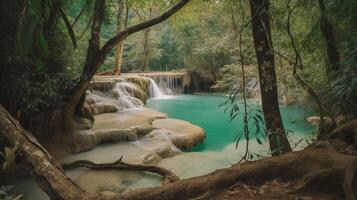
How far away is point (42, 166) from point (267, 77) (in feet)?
8.93

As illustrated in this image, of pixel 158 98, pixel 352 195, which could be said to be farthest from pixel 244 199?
pixel 158 98

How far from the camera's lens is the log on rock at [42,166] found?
9.85 ft

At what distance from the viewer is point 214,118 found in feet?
40.8

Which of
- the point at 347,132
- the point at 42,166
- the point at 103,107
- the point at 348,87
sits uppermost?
the point at 348,87

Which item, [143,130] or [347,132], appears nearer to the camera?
[347,132]

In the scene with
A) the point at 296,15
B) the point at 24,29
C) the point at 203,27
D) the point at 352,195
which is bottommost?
the point at 352,195

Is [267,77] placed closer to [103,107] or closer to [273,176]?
[273,176]

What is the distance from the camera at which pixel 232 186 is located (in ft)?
8.12

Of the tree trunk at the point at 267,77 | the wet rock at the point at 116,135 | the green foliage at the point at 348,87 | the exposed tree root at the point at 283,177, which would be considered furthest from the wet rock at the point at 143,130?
the green foliage at the point at 348,87

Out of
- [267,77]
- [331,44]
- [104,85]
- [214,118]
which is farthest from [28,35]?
[214,118]

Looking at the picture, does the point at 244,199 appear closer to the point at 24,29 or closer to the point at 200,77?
the point at 24,29

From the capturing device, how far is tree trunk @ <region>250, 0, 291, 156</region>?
365 cm

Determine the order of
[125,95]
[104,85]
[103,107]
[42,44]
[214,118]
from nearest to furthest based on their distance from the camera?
[42,44] → [103,107] → [104,85] → [125,95] → [214,118]

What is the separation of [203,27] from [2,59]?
1626 centimetres
